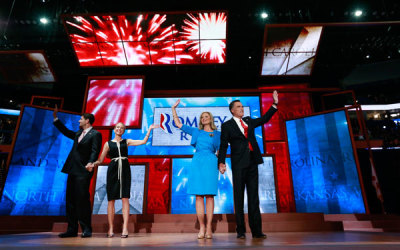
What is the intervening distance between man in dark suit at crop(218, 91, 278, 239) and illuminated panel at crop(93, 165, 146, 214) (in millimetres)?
2914

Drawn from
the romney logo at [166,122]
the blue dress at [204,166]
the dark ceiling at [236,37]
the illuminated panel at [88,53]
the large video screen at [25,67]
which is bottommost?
the blue dress at [204,166]

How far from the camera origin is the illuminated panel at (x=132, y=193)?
480 centimetres

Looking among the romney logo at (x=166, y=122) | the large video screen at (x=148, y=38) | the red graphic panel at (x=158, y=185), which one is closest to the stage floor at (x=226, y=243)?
the red graphic panel at (x=158, y=185)

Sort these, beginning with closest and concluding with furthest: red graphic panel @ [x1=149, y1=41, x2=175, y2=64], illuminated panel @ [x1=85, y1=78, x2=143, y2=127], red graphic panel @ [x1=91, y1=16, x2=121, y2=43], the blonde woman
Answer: the blonde woman < illuminated panel @ [x1=85, y1=78, x2=143, y2=127] < red graphic panel @ [x1=91, y1=16, x2=121, y2=43] < red graphic panel @ [x1=149, y1=41, x2=175, y2=64]

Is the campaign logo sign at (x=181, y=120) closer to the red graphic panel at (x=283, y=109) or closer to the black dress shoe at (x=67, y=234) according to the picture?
the red graphic panel at (x=283, y=109)

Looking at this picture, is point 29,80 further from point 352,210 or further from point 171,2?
point 352,210

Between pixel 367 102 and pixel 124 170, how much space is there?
18.8 metres

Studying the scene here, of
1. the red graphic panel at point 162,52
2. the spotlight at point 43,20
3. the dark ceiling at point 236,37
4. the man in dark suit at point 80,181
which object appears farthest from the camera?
the spotlight at point 43,20

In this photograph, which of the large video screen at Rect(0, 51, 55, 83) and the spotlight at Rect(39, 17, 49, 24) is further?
the spotlight at Rect(39, 17, 49, 24)

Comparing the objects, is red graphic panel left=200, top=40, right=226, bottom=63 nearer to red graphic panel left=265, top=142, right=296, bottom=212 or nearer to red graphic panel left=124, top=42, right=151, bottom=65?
red graphic panel left=124, top=42, right=151, bottom=65

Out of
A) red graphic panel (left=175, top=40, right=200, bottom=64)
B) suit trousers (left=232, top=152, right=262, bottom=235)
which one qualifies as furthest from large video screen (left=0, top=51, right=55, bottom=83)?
suit trousers (left=232, top=152, right=262, bottom=235)

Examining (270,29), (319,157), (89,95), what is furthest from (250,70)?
(89,95)

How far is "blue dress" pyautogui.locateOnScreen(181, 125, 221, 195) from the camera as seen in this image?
2.64m

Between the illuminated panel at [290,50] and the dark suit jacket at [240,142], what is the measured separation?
15.1ft
